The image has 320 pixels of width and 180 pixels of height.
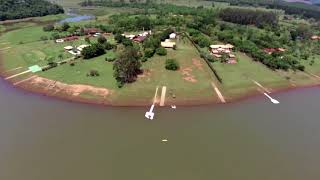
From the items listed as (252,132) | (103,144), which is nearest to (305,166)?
(252,132)

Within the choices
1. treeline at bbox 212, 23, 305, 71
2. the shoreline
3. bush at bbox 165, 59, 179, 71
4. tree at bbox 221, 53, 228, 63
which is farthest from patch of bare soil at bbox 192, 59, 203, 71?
treeline at bbox 212, 23, 305, 71

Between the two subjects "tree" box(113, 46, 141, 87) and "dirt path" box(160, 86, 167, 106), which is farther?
"tree" box(113, 46, 141, 87)

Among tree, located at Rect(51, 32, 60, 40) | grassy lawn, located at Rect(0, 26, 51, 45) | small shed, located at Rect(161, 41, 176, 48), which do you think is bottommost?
grassy lawn, located at Rect(0, 26, 51, 45)

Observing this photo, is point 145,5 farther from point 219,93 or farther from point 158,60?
point 219,93

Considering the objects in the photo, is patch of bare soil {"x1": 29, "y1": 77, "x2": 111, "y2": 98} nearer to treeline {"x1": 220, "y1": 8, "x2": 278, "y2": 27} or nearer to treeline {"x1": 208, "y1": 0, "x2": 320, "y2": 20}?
treeline {"x1": 220, "y1": 8, "x2": 278, "y2": 27}

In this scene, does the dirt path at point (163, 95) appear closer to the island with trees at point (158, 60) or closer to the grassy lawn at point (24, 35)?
the island with trees at point (158, 60)

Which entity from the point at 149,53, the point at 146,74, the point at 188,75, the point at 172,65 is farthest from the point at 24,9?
the point at 188,75
